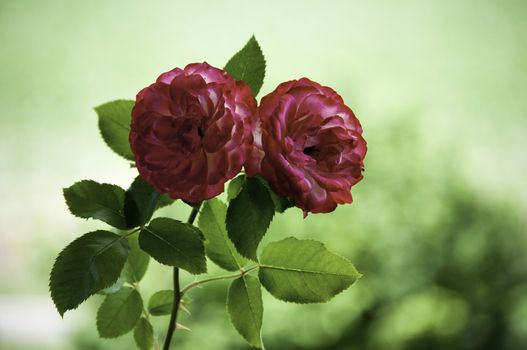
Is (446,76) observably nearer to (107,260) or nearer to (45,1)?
(45,1)

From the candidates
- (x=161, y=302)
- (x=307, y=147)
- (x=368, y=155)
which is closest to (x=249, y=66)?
(x=307, y=147)

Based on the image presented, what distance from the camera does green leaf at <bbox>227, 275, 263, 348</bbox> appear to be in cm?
35

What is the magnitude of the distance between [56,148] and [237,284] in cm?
256

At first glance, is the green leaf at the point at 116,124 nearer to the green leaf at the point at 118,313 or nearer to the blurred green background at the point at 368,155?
the green leaf at the point at 118,313

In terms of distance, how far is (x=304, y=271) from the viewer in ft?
1.15

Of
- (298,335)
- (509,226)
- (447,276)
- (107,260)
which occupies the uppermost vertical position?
(509,226)

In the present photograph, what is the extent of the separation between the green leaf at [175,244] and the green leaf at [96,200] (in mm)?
17

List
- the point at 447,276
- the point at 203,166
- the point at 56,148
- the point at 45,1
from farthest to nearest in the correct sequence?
the point at 45,1 < the point at 56,148 < the point at 447,276 < the point at 203,166

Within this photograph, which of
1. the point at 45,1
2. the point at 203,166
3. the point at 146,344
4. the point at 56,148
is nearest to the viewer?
the point at 203,166

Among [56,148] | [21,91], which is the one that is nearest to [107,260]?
[56,148]

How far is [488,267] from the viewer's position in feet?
6.32

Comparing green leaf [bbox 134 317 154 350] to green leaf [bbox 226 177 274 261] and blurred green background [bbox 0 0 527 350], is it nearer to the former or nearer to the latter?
green leaf [bbox 226 177 274 261]

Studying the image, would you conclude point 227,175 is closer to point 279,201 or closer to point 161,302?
point 279,201

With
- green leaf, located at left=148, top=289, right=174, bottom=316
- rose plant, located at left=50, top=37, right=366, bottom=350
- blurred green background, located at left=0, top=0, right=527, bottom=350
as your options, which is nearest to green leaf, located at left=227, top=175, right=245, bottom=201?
rose plant, located at left=50, top=37, right=366, bottom=350
